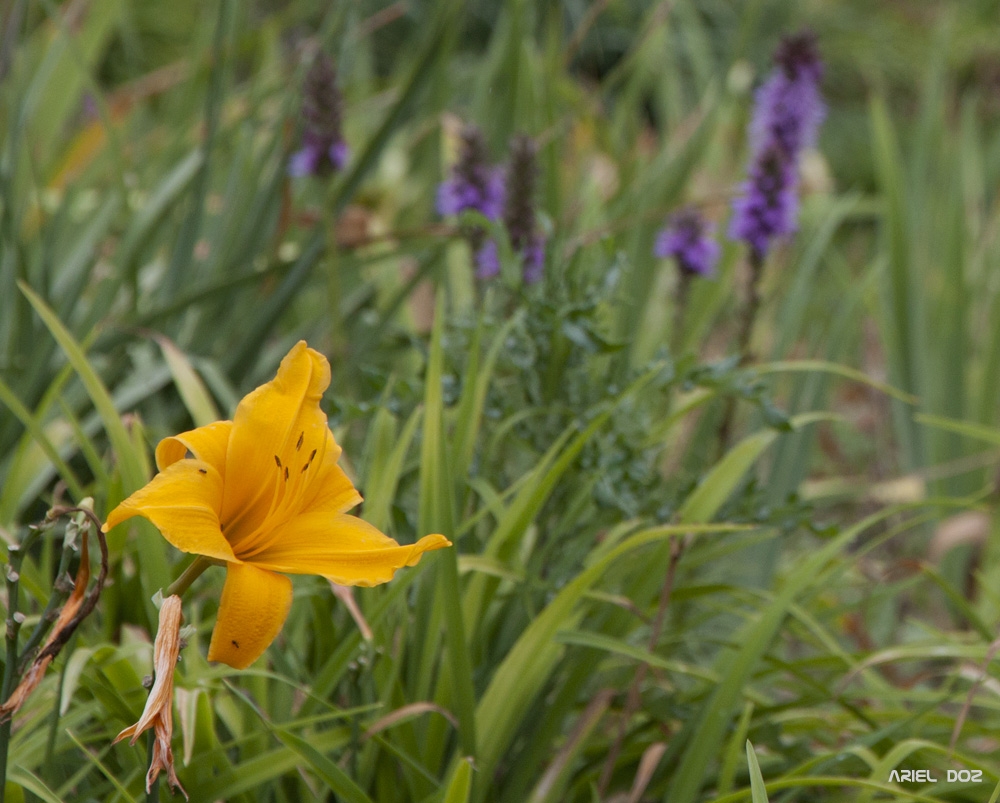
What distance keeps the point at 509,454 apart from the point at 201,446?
0.99 metres

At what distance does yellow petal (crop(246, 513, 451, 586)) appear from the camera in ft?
2.67

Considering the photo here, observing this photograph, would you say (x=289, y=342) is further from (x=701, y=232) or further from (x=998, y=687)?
(x=998, y=687)

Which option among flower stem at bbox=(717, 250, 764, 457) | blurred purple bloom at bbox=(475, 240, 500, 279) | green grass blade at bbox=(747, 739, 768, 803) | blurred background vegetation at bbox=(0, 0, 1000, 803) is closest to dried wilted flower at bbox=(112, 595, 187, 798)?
blurred background vegetation at bbox=(0, 0, 1000, 803)

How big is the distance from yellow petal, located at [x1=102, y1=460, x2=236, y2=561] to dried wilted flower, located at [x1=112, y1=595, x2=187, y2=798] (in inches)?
1.9

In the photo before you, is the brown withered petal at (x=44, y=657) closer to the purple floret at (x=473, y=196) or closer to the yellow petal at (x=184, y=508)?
the yellow petal at (x=184, y=508)

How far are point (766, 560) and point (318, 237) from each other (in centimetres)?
110

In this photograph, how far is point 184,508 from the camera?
774 millimetres

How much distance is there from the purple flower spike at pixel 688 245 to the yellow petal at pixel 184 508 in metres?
1.36

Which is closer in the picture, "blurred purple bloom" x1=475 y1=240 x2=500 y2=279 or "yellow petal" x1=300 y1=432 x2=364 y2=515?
"yellow petal" x1=300 y1=432 x2=364 y2=515

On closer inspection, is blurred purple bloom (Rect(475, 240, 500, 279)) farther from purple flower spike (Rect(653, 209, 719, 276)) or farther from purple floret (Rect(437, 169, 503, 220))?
purple flower spike (Rect(653, 209, 719, 276))

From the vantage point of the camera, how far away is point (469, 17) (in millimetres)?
7430

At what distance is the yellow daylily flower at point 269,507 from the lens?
78 centimetres

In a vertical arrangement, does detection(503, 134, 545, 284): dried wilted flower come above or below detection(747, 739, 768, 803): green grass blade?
above

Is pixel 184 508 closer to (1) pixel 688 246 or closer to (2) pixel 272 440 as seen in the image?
(2) pixel 272 440
